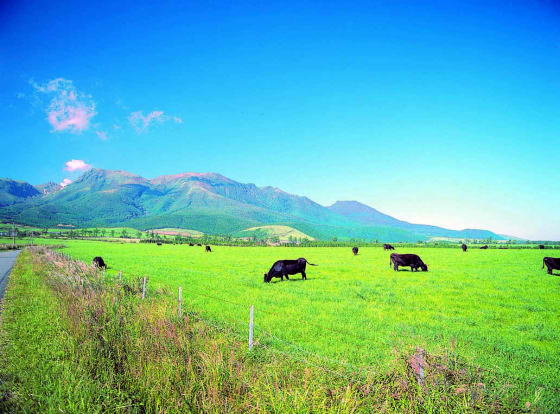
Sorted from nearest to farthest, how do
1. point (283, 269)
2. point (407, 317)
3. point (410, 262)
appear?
point (407, 317) → point (283, 269) → point (410, 262)

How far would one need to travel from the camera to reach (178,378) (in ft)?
18.4

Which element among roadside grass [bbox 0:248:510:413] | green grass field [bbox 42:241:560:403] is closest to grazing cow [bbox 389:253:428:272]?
green grass field [bbox 42:241:560:403]

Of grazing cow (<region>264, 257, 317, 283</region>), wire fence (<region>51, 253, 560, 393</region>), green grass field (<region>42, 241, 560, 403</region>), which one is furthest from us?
grazing cow (<region>264, 257, 317, 283</region>)

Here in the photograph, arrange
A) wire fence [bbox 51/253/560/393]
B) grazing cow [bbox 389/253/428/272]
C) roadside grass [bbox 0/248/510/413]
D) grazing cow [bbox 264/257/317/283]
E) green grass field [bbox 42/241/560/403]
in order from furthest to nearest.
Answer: grazing cow [bbox 389/253/428/272], grazing cow [bbox 264/257/317/283], green grass field [bbox 42/241/560/403], wire fence [bbox 51/253/560/393], roadside grass [bbox 0/248/510/413]

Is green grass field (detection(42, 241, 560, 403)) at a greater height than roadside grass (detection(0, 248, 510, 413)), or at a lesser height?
lesser

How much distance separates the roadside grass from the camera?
423cm

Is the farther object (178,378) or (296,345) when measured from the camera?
(296,345)

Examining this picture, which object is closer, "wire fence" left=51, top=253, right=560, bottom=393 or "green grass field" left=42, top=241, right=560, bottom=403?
"wire fence" left=51, top=253, right=560, bottom=393

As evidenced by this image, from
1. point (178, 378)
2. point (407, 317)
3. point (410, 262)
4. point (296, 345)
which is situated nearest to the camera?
point (178, 378)

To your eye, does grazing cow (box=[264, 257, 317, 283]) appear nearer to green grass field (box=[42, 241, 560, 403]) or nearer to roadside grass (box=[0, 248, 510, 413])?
green grass field (box=[42, 241, 560, 403])

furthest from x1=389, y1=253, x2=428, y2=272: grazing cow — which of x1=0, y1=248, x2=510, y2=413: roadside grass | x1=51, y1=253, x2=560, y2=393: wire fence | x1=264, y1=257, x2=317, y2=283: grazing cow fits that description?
x1=0, y1=248, x2=510, y2=413: roadside grass

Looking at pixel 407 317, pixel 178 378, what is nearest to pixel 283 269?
pixel 407 317

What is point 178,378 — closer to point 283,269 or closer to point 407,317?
point 407,317

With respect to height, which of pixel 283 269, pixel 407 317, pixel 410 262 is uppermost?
pixel 410 262
